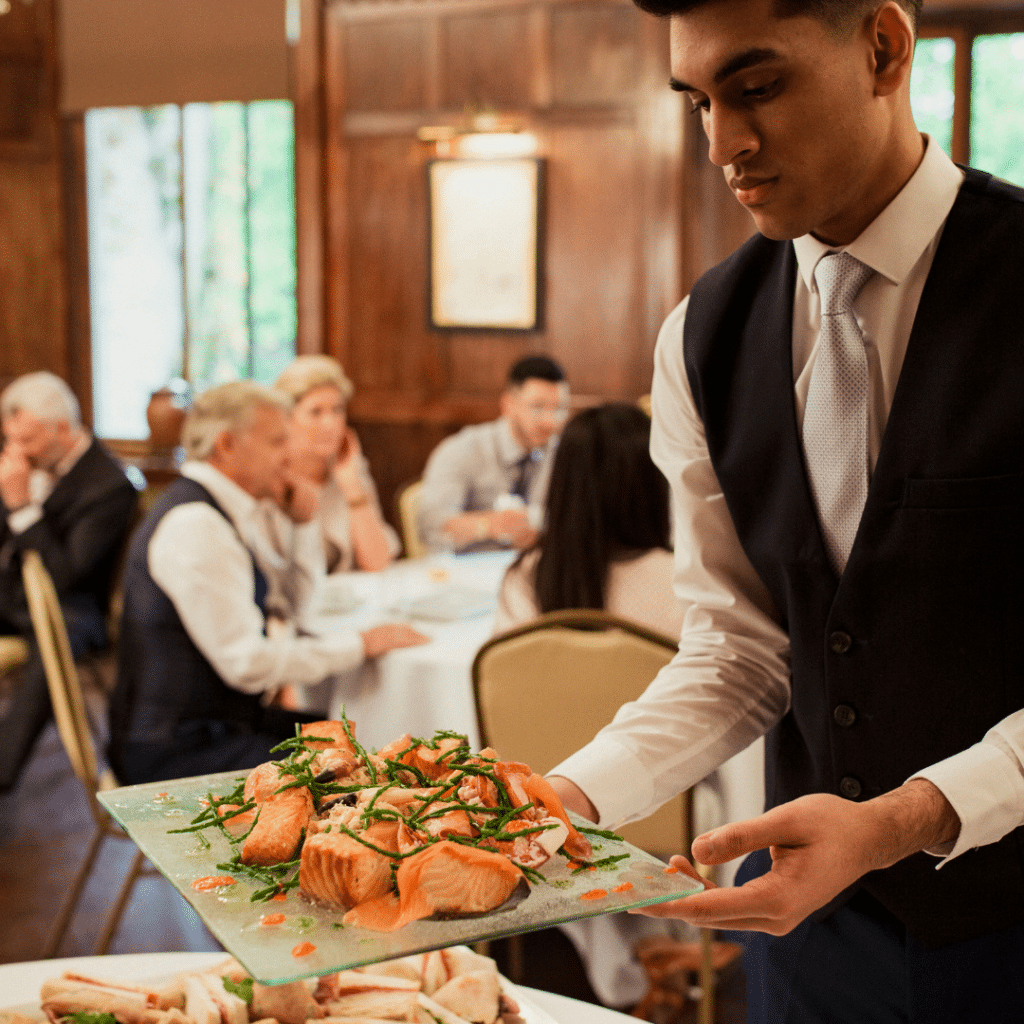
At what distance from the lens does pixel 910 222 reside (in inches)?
48.4

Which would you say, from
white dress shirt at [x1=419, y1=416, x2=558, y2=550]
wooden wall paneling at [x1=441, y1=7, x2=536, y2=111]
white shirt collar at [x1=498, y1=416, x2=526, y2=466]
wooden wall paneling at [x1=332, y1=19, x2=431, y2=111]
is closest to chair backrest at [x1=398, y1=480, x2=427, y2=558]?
white dress shirt at [x1=419, y1=416, x2=558, y2=550]

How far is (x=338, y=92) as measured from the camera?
685cm

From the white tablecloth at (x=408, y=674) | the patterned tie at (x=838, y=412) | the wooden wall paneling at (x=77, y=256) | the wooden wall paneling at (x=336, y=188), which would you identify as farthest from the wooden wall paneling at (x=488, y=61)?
the patterned tie at (x=838, y=412)

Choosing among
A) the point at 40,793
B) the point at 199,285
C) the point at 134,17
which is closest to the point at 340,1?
the point at 134,17

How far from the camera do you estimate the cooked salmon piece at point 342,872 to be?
0.92 metres

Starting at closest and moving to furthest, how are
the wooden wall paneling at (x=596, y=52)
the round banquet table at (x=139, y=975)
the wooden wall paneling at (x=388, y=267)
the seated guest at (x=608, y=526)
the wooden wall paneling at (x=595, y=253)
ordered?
1. the round banquet table at (x=139, y=975)
2. the seated guest at (x=608, y=526)
3. the wooden wall paneling at (x=596, y=52)
4. the wooden wall paneling at (x=595, y=253)
5. the wooden wall paneling at (x=388, y=267)

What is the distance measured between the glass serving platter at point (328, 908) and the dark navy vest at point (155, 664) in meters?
1.99

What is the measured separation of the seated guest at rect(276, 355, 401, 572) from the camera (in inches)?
171

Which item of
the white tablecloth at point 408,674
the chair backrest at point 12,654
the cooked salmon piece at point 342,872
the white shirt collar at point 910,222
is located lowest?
the chair backrest at point 12,654

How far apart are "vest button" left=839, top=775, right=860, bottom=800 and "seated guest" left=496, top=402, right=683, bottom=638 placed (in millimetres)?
1438

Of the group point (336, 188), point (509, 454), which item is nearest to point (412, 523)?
point (509, 454)

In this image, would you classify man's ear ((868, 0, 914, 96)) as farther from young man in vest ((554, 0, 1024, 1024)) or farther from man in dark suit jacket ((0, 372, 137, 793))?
man in dark suit jacket ((0, 372, 137, 793))

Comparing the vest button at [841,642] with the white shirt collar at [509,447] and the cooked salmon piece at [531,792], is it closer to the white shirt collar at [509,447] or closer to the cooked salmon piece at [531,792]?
the cooked salmon piece at [531,792]

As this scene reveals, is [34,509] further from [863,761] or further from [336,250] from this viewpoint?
[863,761]
